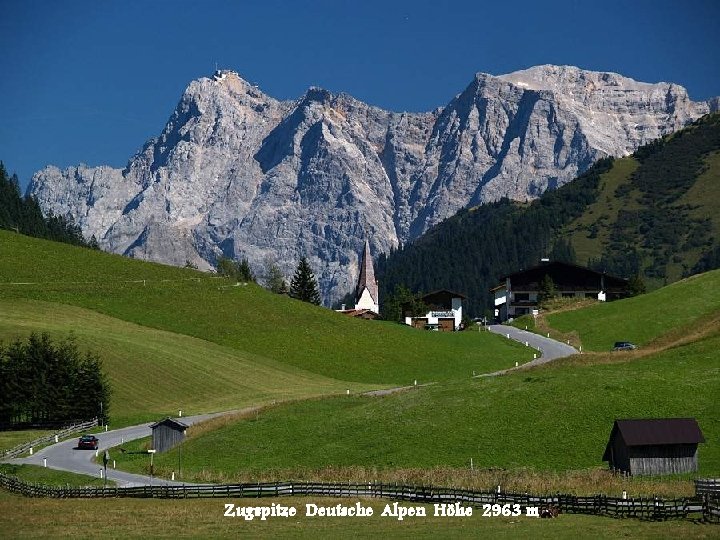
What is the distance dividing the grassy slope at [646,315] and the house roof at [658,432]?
63.5 metres

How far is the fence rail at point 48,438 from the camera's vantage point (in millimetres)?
78250

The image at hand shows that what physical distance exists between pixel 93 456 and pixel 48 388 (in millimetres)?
18662

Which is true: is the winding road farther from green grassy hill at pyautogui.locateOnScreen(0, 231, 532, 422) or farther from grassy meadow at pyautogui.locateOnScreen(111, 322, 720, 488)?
green grassy hill at pyautogui.locateOnScreen(0, 231, 532, 422)

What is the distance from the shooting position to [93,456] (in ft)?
253

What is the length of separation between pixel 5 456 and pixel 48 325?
141 ft

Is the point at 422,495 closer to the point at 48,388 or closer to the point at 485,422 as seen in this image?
the point at 485,422

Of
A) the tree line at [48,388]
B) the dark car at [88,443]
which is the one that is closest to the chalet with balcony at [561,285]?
the tree line at [48,388]

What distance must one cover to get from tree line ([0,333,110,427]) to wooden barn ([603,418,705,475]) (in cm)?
5070

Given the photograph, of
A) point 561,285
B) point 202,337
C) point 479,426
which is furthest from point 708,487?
point 561,285

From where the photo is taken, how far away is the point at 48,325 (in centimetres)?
11838

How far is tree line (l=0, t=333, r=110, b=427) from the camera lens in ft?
303

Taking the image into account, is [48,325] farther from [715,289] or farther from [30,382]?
[715,289]

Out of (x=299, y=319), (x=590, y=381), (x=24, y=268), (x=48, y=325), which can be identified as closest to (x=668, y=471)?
(x=590, y=381)

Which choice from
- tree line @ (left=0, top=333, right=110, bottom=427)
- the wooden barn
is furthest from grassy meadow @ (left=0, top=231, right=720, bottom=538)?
tree line @ (left=0, top=333, right=110, bottom=427)
